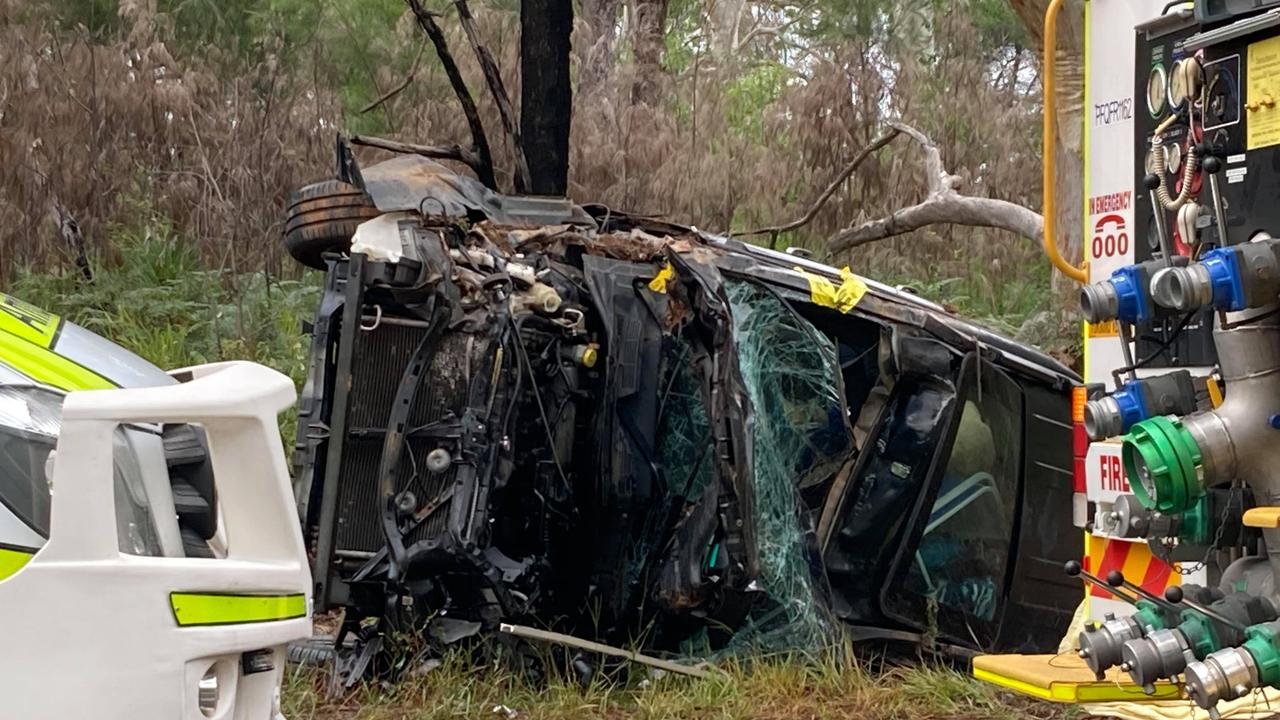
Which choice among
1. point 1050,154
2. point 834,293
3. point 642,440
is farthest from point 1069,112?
point 1050,154

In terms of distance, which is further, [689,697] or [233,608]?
[689,697]

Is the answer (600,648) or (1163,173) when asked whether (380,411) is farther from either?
(1163,173)

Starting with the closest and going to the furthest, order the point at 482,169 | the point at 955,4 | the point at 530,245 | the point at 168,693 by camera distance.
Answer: the point at 168,693, the point at 530,245, the point at 482,169, the point at 955,4

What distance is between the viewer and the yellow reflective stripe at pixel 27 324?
3453mm

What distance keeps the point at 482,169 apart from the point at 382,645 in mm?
4881

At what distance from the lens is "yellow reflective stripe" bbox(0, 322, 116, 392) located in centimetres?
331

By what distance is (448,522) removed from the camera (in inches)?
223

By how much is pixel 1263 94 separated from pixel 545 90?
278 inches

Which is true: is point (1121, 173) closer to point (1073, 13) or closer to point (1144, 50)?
point (1144, 50)

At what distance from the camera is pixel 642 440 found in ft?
20.3

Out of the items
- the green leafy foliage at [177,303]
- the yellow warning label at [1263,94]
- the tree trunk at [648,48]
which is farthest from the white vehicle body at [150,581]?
the tree trunk at [648,48]

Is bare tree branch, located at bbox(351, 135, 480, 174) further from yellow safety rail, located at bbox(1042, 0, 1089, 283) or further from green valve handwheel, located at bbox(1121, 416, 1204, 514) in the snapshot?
green valve handwheel, located at bbox(1121, 416, 1204, 514)

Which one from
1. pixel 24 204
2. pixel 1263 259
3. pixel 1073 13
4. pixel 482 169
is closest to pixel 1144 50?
pixel 1263 259

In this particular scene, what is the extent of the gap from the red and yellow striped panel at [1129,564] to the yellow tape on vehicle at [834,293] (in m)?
1.85
